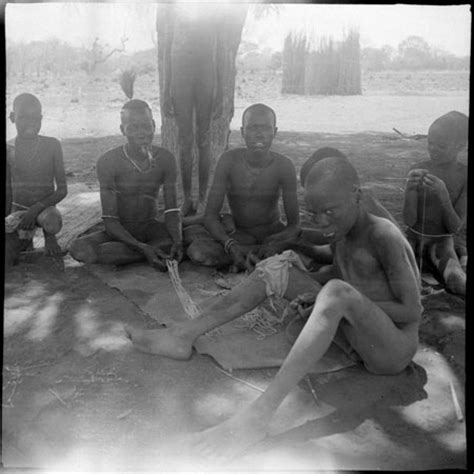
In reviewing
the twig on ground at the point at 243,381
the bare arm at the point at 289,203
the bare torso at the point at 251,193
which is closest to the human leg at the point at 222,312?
the twig on ground at the point at 243,381

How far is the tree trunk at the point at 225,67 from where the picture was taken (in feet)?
9.53

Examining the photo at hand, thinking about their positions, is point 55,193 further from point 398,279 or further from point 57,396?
point 398,279

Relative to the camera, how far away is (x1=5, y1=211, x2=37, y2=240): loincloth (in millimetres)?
3082

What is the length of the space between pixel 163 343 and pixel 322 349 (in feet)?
2.12

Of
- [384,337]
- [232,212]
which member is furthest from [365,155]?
[384,337]

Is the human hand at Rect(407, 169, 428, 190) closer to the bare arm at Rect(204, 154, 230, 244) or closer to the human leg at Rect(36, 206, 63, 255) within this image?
the bare arm at Rect(204, 154, 230, 244)

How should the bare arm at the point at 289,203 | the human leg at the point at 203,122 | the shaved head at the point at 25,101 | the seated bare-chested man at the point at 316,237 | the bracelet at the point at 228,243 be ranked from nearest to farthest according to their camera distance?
the seated bare-chested man at the point at 316,237 < the shaved head at the point at 25,101 < the bare arm at the point at 289,203 < the bracelet at the point at 228,243 < the human leg at the point at 203,122

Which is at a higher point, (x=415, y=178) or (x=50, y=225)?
(x=415, y=178)

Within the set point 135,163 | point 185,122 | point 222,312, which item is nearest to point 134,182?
point 135,163

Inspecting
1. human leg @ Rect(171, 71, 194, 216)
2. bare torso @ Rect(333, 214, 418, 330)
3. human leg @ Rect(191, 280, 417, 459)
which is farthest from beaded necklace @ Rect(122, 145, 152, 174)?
human leg @ Rect(191, 280, 417, 459)

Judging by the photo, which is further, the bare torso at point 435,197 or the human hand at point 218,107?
the human hand at point 218,107

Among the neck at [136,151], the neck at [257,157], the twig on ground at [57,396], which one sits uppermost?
the neck at [136,151]

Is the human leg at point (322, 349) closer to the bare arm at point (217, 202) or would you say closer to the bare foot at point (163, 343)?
the bare foot at point (163, 343)

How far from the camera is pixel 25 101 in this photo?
2.75 meters
